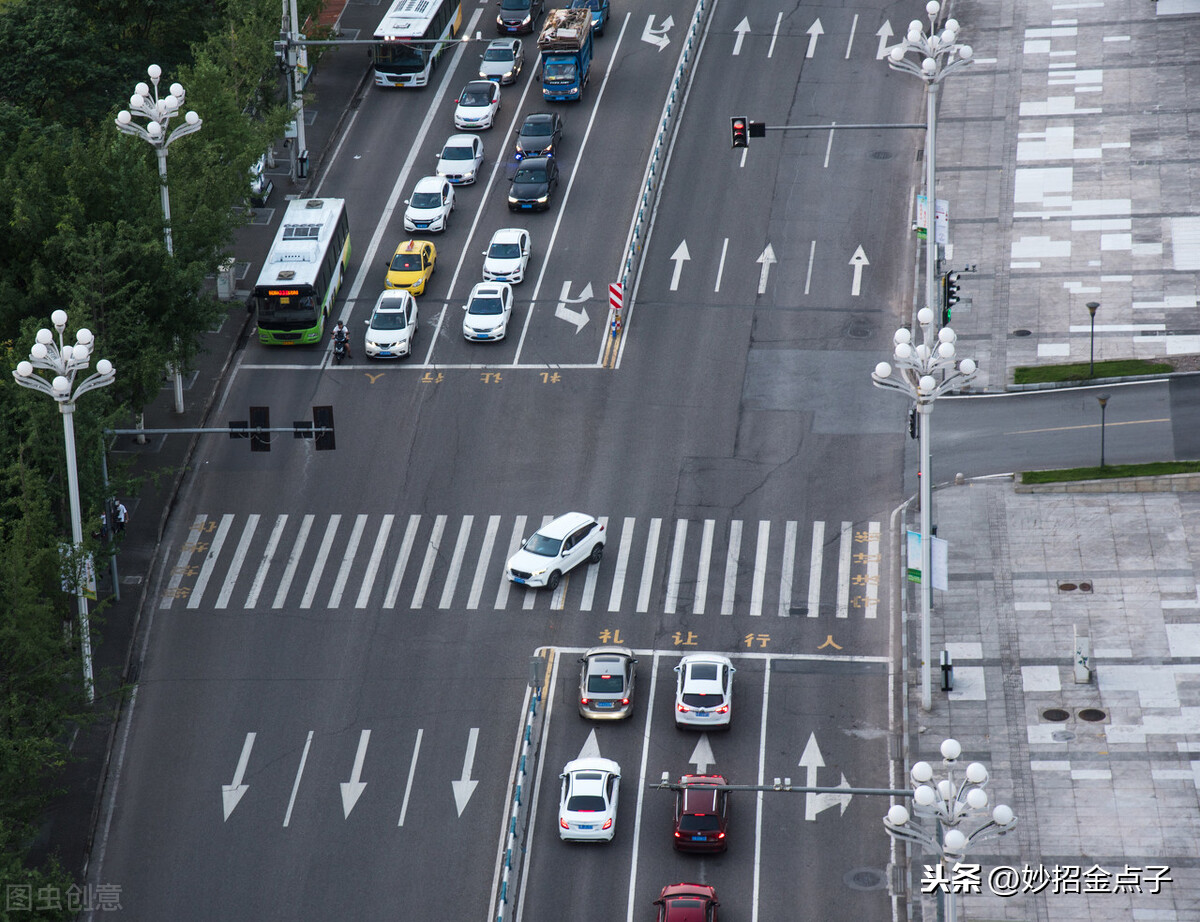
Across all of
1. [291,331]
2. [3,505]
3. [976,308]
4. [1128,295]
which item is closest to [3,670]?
Result: [3,505]

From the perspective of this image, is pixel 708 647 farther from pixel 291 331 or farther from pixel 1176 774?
pixel 291 331

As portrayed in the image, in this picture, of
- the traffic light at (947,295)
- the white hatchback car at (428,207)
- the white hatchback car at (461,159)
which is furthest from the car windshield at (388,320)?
the traffic light at (947,295)

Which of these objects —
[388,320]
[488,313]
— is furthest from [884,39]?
[388,320]

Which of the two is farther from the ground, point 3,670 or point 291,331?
point 3,670

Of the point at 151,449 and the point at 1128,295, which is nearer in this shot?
the point at 151,449

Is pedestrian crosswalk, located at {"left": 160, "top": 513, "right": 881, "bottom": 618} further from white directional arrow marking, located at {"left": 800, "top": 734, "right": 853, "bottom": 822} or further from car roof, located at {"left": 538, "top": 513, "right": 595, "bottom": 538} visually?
white directional arrow marking, located at {"left": 800, "top": 734, "right": 853, "bottom": 822}

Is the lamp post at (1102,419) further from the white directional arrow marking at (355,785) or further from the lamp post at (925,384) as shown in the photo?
the white directional arrow marking at (355,785)
